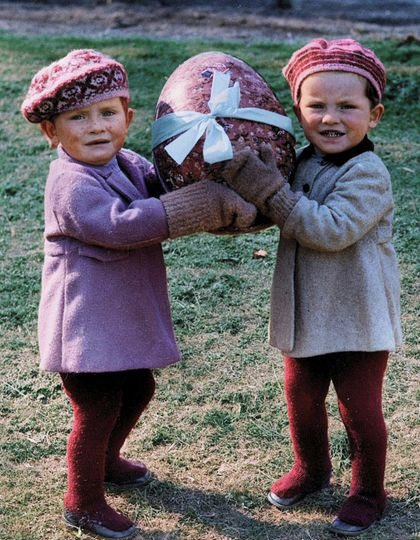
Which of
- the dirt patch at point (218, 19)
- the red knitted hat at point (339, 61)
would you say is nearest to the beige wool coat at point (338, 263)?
the red knitted hat at point (339, 61)

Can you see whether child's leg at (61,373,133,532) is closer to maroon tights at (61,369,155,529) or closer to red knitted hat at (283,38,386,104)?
maroon tights at (61,369,155,529)

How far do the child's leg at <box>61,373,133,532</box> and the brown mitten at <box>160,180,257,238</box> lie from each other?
57cm

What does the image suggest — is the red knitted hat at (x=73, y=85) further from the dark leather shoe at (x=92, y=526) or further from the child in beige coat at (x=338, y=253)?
the dark leather shoe at (x=92, y=526)

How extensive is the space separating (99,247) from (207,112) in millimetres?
531

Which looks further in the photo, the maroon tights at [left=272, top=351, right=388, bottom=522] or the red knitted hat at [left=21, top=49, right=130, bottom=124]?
the maroon tights at [left=272, top=351, right=388, bottom=522]

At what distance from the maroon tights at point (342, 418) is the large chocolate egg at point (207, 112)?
66cm

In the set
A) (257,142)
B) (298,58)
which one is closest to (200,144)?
(257,142)

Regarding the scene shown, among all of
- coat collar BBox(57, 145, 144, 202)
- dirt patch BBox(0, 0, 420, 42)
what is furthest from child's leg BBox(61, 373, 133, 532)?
dirt patch BBox(0, 0, 420, 42)

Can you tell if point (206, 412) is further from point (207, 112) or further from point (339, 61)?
point (339, 61)

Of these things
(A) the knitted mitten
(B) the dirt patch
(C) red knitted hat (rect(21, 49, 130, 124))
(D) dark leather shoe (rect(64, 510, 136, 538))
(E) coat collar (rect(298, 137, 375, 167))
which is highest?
(B) the dirt patch

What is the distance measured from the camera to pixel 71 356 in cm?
286

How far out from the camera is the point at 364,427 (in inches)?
118

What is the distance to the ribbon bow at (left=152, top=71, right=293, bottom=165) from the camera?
2713 millimetres

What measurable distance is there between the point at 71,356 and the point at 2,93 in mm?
5779
